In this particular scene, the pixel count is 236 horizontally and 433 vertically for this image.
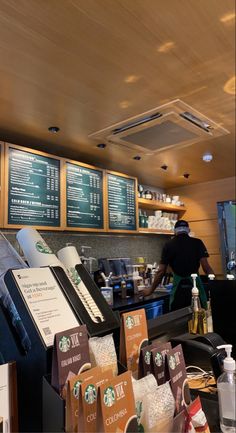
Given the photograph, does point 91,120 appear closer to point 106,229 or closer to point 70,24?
point 70,24

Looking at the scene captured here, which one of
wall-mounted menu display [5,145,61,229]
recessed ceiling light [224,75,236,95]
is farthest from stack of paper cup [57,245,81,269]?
wall-mounted menu display [5,145,61,229]

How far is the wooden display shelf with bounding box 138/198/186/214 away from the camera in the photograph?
396 centimetres

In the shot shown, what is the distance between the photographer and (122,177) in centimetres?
358

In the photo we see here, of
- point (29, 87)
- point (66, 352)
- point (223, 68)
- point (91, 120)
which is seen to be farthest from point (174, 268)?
point (66, 352)

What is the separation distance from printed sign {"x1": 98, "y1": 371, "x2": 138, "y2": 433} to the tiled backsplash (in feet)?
7.66

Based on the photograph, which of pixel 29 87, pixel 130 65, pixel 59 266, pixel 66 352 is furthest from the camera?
pixel 29 87

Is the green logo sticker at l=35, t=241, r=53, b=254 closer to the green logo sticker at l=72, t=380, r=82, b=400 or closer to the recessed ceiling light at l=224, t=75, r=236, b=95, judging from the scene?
the green logo sticker at l=72, t=380, r=82, b=400

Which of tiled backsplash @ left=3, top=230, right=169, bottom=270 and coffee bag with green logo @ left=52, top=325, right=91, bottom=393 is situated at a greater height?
tiled backsplash @ left=3, top=230, right=169, bottom=270

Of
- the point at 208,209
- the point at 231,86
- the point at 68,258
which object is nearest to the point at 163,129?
the point at 231,86

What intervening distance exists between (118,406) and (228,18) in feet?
4.99

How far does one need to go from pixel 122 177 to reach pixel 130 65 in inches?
77.3

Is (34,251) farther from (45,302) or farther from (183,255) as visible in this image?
(183,255)

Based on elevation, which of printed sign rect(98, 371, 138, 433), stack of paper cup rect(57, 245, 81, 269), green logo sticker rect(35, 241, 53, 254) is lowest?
printed sign rect(98, 371, 138, 433)

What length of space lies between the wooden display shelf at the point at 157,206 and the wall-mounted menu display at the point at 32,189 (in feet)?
4.50
